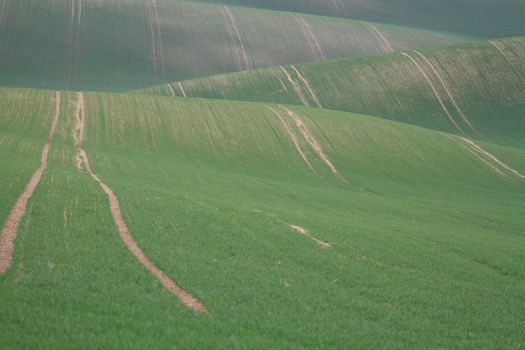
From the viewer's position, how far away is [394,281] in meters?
15.8

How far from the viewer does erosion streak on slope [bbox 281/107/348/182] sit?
158ft

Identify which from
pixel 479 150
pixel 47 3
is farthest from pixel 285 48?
pixel 479 150

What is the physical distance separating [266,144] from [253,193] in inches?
732

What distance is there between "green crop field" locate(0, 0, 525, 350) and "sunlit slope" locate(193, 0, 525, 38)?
47223mm

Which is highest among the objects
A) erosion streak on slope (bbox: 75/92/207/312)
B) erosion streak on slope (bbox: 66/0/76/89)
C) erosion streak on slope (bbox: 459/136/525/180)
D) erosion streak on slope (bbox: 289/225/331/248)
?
erosion streak on slope (bbox: 66/0/76/89)

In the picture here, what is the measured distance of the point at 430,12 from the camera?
15250cm

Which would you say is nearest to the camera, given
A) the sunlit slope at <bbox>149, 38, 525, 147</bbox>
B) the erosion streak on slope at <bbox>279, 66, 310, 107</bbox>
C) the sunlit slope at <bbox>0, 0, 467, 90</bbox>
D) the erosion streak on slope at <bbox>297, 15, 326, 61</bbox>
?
the sunlit slope at <bbox>149, 38, 525, 147</bbox>

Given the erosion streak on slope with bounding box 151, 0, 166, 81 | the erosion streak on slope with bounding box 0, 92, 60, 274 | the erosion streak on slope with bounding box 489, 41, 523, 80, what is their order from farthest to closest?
the erosion streak on slope with bounding box 151, 0, 166, 81 → the erosion streak on slope with bounding box 489, 41, 523, 80 → the erosion streak on slope with bounding box 0, 92, 60, 274

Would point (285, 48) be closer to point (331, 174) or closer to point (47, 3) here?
point (47, 3)

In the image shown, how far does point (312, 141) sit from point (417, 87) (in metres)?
40.5

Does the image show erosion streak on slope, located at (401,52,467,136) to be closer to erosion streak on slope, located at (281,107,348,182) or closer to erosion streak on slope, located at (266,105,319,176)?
erosion streak on slope, located at (281,107,348,182)

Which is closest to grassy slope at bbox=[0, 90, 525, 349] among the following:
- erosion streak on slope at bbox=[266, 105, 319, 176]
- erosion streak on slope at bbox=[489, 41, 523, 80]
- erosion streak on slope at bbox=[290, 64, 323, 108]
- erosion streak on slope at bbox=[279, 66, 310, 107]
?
erosion streak on slope at bbox=[266, 105, 319, 176]

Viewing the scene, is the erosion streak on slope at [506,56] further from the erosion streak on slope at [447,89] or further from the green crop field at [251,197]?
the erosion streak on slope at [447,89]

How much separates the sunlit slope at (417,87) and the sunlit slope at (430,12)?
5370 cm
